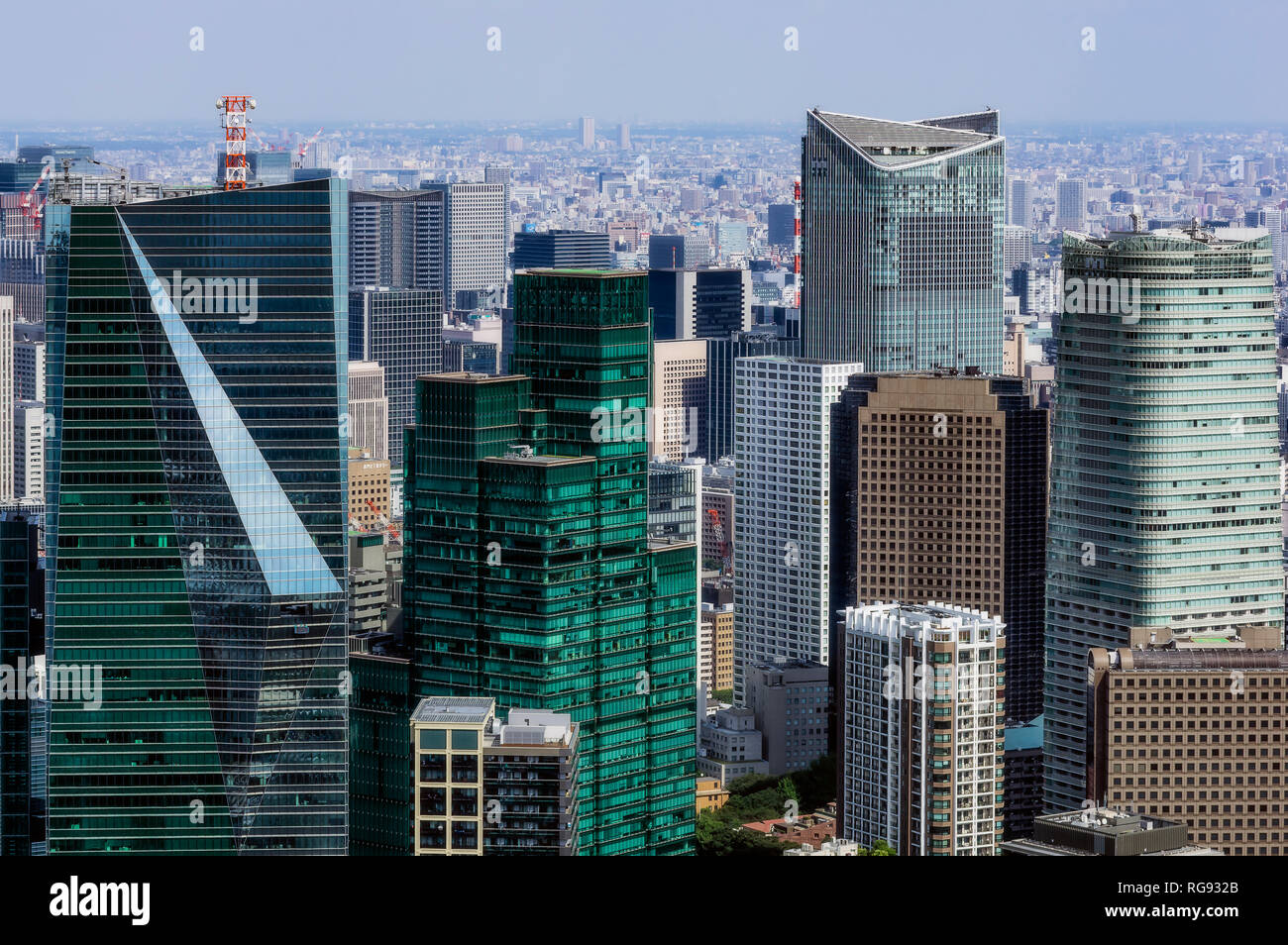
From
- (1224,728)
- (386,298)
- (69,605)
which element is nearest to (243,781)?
(69,605)

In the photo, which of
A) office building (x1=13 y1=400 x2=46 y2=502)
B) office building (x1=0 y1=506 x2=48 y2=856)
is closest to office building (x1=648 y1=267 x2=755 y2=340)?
office building (x1=13 y1=400 x2=46 y2=502)

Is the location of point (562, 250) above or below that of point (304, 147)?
below

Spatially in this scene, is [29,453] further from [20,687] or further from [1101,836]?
[1101,836]

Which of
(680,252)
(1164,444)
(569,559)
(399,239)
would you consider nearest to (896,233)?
(1164,444)

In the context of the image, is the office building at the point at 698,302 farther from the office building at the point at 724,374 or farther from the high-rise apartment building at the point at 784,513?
the high-rise apartment building at the point at 784,513

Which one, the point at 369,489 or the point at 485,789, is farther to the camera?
the point at 369,489

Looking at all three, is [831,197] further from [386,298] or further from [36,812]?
[36,812]

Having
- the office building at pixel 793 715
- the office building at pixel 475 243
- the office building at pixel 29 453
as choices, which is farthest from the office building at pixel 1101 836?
the office building at pixel 475 243
